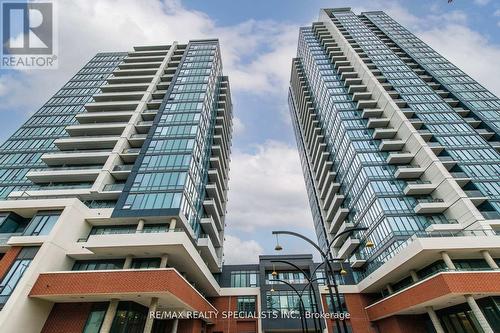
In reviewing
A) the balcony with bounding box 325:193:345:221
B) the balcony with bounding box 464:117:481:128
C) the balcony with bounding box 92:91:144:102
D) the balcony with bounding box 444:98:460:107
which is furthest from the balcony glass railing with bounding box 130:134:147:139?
the balcony with bounding box 444:98:460:107

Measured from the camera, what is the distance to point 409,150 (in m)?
41.3

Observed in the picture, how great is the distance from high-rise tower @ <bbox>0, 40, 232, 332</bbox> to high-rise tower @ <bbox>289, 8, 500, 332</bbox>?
73.2 ft

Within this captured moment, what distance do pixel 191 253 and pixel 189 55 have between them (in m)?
45.3

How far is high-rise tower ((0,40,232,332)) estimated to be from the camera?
70.1 feet

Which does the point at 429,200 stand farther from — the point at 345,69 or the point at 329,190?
the point at 345,69

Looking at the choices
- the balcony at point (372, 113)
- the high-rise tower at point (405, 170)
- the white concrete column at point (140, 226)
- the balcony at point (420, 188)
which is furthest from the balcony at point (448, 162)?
the white concrete column at point (140, 226)

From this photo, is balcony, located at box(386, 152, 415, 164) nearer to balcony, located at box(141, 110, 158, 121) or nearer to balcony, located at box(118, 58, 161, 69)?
balcony, located at box(141, 110, 158, 121)

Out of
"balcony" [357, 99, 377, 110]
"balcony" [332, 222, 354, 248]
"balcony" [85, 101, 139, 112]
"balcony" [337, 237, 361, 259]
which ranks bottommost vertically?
"balcony" [337, 237, 361, 259]

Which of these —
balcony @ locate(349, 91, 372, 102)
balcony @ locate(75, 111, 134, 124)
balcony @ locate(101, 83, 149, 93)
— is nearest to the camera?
balcony @ locate(75, 111, 134, 124)

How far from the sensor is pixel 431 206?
33469 mm

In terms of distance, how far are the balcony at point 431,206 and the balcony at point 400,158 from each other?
809 centimetres

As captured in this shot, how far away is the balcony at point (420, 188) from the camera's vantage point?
117ft

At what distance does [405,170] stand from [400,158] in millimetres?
3189

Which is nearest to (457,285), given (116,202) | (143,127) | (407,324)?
(407,324)
